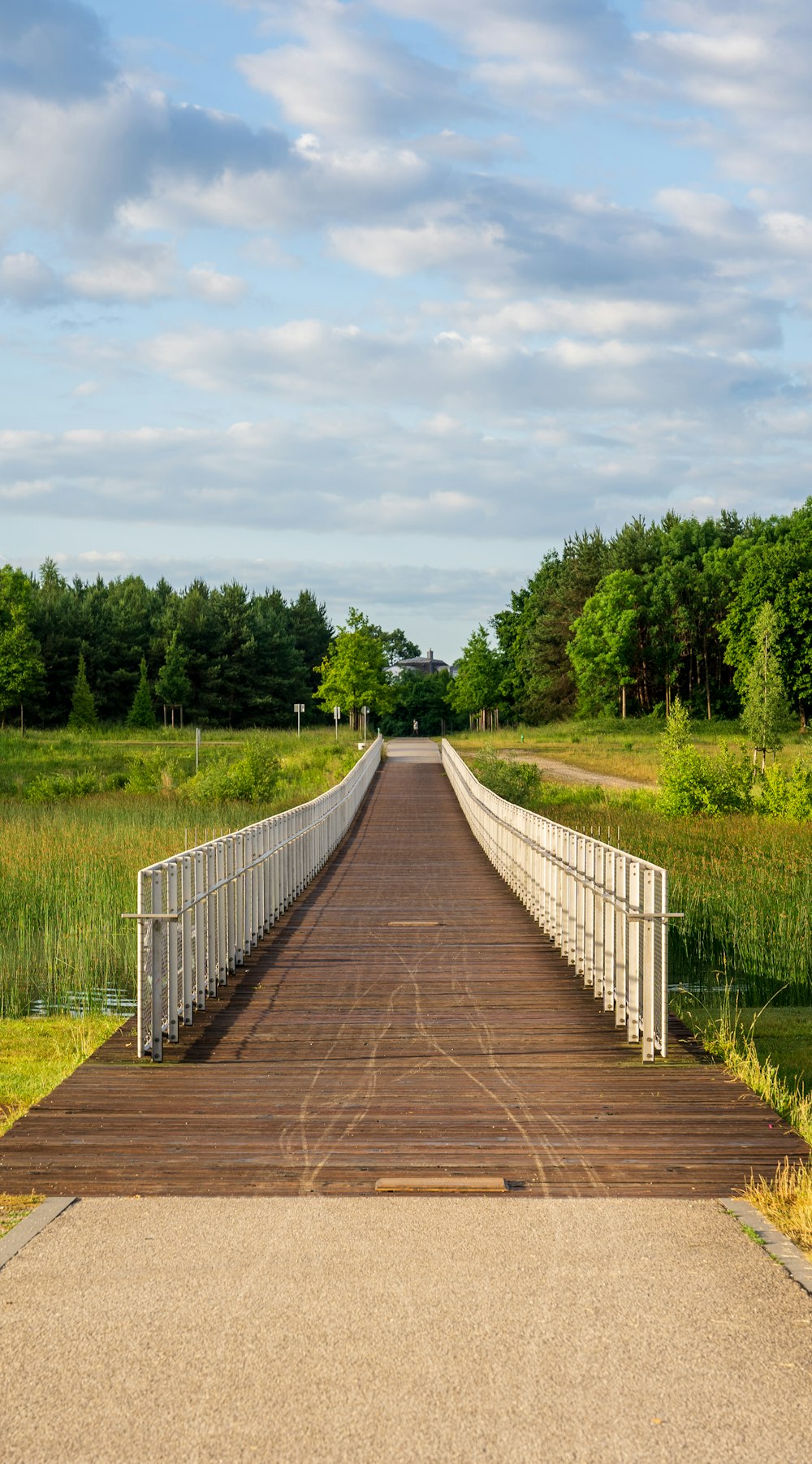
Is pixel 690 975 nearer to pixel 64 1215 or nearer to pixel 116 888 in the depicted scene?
pixel 116 888

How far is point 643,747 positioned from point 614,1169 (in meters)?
66.0

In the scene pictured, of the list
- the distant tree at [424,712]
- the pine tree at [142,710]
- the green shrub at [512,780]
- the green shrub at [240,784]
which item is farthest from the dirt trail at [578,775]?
the distant tree at [424,712]

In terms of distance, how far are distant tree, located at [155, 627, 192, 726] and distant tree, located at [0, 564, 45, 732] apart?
14419mm

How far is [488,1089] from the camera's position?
294 inches

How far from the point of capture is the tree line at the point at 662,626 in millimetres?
80312

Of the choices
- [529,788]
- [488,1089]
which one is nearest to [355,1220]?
[488,1089]

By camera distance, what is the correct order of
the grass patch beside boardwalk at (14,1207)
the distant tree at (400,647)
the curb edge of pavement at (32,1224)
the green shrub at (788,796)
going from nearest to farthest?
the curb edge of pavement at (32,1224) → the grass patch beside boardwalk at (14,1207) → the green shrub at (788,796) → the distant tree at (400,647)

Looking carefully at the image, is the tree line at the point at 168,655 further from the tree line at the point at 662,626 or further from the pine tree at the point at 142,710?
the tree line at the point at 662,626

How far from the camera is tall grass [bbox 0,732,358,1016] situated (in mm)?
13445

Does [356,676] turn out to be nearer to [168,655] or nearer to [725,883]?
[168,655]

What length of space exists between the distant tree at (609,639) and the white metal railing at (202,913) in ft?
237

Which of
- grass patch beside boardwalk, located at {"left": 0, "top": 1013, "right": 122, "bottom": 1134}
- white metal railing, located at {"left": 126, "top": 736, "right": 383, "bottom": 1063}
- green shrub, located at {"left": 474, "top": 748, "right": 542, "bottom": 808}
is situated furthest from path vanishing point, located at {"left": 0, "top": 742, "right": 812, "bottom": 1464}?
green shrub, located at {"left": 474, "top": 748, "right": 542, "bottom": 808}

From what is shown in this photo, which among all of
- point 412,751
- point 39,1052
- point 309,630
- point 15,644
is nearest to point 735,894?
point 39,1052

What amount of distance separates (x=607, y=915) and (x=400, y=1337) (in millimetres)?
5615
